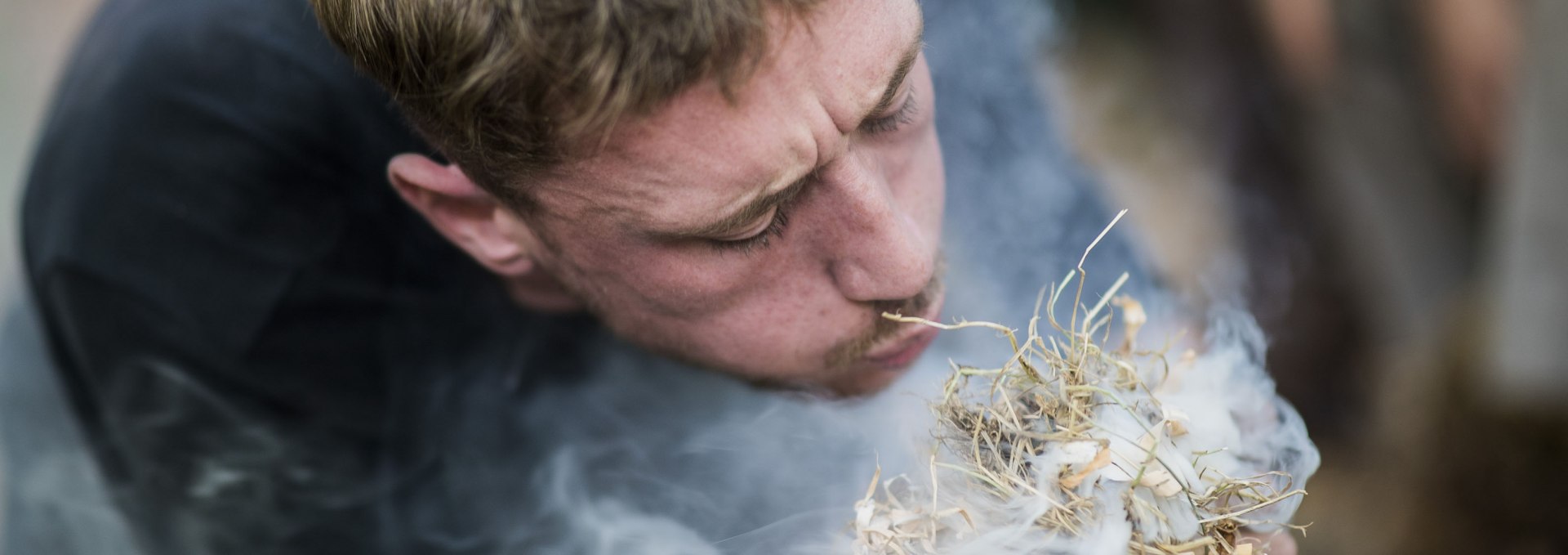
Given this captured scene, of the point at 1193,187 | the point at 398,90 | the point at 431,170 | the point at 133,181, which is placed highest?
the point at 398,90

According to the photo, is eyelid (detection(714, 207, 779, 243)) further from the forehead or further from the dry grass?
the dry grass

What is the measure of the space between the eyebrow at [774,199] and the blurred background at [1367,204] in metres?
0.90

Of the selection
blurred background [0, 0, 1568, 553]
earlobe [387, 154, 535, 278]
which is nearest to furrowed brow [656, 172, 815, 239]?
earlobe [387, 154, 535, 278]

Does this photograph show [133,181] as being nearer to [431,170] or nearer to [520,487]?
[431,170]

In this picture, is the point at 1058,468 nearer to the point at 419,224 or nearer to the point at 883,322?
the point at 883,322

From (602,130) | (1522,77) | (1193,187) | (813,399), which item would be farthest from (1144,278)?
(1193,187)

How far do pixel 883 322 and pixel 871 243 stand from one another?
14cm

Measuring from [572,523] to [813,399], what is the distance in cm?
44

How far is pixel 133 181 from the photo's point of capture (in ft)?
5.16

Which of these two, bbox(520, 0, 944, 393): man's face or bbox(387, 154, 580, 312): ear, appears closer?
bbox(520, 0, 944, 393): man's face

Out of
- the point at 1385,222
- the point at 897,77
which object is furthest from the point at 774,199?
the point at 1385,222

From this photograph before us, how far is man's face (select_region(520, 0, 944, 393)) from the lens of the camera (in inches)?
41.8

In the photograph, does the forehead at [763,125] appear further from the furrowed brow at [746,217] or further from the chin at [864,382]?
the chin at [864,382]

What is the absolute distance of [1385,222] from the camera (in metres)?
3.28
